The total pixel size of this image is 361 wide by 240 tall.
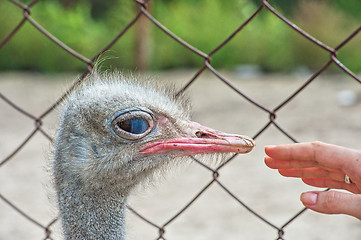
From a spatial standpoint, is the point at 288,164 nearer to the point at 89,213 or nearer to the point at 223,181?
the point at 89,213

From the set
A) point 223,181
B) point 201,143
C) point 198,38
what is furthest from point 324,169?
point 198,38

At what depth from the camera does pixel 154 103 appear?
1.80 meters

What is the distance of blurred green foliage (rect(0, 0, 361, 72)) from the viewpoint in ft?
38.0

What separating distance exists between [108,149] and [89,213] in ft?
0.67

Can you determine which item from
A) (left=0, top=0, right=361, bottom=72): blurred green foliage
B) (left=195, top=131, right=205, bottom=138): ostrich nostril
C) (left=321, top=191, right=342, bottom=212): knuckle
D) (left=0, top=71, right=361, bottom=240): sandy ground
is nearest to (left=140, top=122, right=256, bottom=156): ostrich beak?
(left=195, top=131, right=205, bottom=138): ostrich nostril

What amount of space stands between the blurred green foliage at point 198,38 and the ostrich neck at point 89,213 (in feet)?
31.8

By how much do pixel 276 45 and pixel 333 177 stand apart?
10748 mm

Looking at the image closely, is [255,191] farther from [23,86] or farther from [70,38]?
[70,38]

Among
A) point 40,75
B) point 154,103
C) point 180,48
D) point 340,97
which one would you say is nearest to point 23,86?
point 40,75

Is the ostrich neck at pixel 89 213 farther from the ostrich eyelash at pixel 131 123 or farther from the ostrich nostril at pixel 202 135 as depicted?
the ostrich nostril at pixel 202 135

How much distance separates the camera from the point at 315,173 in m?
1.70

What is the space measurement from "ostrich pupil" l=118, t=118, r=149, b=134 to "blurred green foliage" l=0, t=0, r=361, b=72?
9.67m

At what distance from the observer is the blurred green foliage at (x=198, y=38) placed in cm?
1159

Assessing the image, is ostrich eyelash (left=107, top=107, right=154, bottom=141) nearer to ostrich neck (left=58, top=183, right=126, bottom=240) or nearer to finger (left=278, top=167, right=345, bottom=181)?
ostrich neck (left=58, top=183, right=126, bottom=240)
